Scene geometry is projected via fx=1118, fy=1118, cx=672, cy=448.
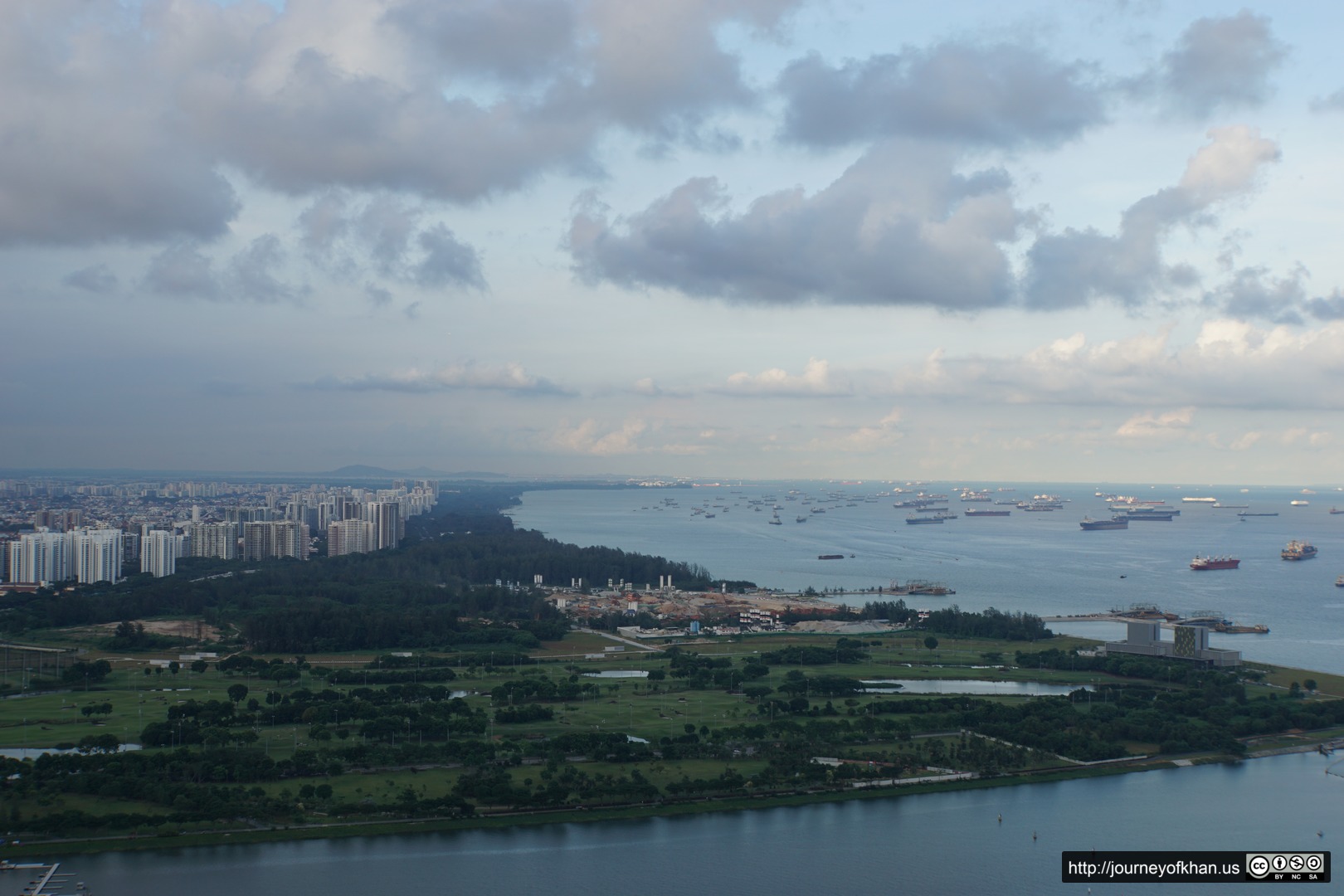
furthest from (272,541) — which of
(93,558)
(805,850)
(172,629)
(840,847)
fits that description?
(840,847)

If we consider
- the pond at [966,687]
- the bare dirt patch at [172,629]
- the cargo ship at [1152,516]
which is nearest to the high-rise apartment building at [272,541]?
the bare dirt patch at [172,629]

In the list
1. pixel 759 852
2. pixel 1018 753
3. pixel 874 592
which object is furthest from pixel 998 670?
pixel 874 592

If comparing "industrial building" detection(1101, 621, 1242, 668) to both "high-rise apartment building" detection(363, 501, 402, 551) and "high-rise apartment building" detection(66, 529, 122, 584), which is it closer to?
"high-rise apartment building" detection(66, 529, 122, 584)

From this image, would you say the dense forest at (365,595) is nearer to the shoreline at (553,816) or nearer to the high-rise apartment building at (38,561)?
the high-rise apartment building at (38,561)

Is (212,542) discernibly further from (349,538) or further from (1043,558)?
(1043,558)

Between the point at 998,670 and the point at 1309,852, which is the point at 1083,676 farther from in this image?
the point at 1309,852

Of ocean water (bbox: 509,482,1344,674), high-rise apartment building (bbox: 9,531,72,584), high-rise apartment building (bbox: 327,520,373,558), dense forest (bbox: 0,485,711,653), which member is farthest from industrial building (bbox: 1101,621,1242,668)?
high-rise apartment building (bbox: 327,520,373,558)
